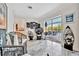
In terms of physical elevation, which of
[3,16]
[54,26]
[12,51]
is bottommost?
[12,51]

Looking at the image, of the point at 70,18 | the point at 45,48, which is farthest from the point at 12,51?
the point at 70,18

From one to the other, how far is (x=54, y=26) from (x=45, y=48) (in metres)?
0.29

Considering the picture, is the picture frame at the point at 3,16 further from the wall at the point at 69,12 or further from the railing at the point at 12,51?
the wall at the point at 69,12

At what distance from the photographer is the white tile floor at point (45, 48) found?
1.76 m

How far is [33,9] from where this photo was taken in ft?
5.81

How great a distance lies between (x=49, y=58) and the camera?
5.88ft

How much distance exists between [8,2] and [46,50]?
0.75 metres

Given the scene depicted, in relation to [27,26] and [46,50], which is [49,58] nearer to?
[46,50]

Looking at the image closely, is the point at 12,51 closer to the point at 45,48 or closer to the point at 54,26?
the point at 45,48

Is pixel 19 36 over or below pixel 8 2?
below

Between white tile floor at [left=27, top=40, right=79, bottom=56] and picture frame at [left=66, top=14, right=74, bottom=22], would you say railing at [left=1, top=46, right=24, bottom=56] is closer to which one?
white tile floor at [left=27, top=40, right=79, bottom=56]

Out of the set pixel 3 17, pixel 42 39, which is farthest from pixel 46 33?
pixel 3 17

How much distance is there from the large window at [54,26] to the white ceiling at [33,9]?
13 cm

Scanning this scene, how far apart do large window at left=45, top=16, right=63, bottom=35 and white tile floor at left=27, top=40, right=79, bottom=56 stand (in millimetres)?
136
